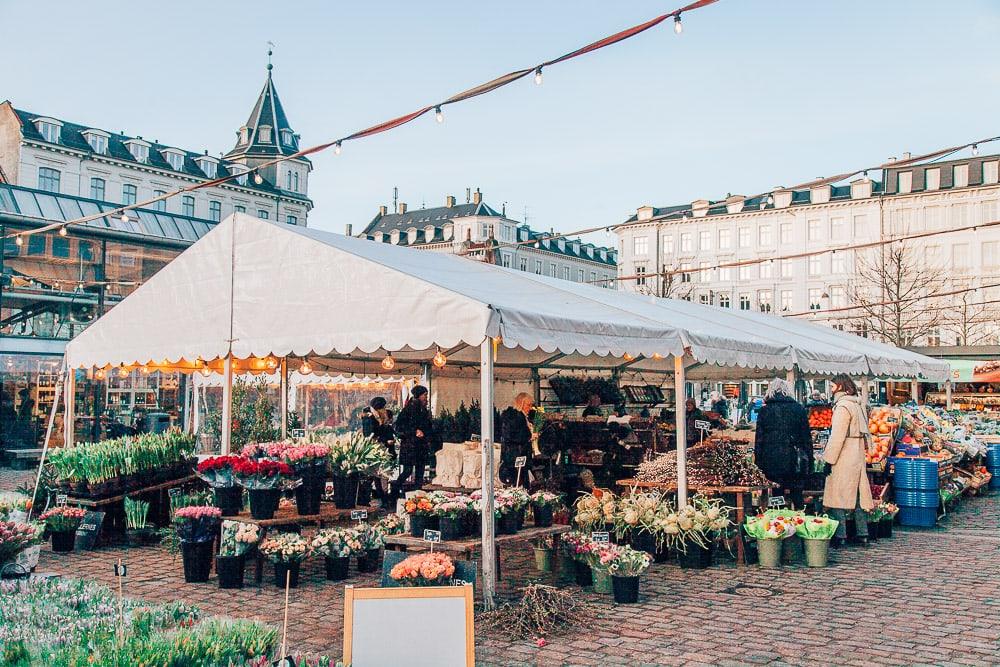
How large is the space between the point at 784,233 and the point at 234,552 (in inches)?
2394

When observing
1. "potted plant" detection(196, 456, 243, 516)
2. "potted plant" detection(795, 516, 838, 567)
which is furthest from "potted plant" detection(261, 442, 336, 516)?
"potted plant" detection(795, 516, 838, 567)

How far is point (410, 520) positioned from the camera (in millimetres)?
7164

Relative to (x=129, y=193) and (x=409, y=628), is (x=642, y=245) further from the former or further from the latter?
(x=409, y=628)

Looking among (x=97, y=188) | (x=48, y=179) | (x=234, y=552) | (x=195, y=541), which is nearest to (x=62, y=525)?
(x=195, y=541)

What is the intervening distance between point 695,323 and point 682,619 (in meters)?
3.88

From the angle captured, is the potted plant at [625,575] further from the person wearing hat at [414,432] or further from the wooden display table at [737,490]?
the person wearing hat at [414,432]

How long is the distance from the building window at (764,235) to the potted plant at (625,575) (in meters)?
59.8

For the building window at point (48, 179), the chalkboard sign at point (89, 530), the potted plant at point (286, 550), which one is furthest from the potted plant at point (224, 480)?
the building window at point (48, 179)

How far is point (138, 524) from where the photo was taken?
9.37 m

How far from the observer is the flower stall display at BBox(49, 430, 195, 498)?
9.34 metres

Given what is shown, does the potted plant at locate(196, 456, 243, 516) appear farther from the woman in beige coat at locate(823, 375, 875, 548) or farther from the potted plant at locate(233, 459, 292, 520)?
the woman in beige coat at locate(823, 375, 875, 548)

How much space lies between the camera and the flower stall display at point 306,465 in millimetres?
7723

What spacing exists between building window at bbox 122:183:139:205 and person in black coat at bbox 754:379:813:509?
162 feet

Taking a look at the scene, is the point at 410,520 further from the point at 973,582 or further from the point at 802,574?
the point at 973,582
